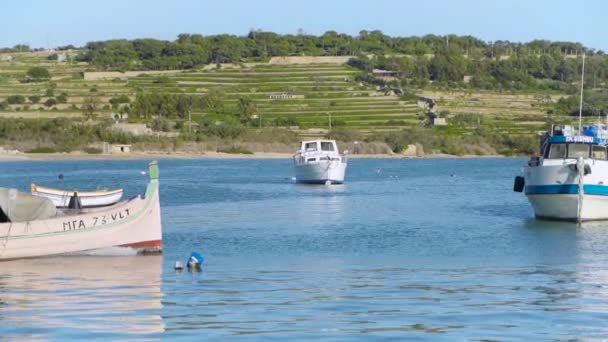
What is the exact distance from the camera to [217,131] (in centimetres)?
14425

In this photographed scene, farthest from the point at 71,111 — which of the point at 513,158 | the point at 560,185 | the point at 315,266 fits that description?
the point at 315,266

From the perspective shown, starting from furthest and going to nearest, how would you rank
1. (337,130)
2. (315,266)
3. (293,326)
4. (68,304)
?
(337,130)
(315,266)
(68,304)
(293,326)

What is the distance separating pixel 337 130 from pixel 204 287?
113m

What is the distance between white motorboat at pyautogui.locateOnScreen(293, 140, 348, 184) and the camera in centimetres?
7312

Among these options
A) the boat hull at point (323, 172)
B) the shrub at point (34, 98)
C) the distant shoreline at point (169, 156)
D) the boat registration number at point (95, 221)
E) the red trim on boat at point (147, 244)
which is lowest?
the distant shoreline at point (169, 156)

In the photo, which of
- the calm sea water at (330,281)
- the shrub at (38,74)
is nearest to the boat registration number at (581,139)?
the calm sea water at (330,281)

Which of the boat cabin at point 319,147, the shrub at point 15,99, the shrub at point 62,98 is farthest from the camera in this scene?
the shrub at point 15,99

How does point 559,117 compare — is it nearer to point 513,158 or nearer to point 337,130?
point 513,158

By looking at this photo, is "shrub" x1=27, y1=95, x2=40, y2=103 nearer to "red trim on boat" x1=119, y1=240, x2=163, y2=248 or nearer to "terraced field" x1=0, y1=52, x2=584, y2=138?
"terraced field" x1=0, y1=52, x2=584, y2=138

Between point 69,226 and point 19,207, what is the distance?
129cm

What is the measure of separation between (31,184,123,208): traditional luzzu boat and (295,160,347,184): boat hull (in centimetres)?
2700

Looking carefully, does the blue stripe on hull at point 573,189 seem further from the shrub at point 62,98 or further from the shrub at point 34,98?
the shrub at point 34,98

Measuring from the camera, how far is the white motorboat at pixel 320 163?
73125mm

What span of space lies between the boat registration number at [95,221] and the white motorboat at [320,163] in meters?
42.8
